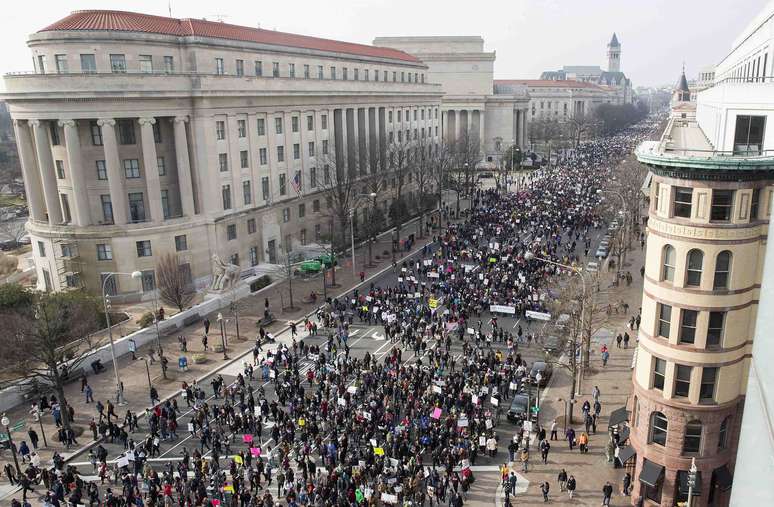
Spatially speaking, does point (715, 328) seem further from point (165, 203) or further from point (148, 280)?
point (165, 203)

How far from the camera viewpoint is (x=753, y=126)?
26.6 m

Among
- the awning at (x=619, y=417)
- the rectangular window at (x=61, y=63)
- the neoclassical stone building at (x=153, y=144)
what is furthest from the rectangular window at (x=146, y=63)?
the awning at (x=619, y=417)

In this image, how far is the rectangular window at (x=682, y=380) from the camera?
23984 mm

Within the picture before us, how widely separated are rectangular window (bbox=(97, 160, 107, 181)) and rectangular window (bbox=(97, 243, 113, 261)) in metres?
5.85

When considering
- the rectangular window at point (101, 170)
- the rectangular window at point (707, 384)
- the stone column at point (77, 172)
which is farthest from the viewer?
the rectangular window at point (101, 170)

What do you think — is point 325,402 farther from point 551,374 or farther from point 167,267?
point 167,267

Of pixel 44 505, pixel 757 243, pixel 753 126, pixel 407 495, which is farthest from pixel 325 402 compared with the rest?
pixel 753 126

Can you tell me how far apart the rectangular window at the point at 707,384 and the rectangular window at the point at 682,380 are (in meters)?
0.47

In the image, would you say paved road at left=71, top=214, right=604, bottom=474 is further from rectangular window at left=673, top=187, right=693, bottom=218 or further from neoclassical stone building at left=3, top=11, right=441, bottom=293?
neoclassical stone building at left=3, top=11, right=441, bottom=293

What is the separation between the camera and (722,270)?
2294 centimetres

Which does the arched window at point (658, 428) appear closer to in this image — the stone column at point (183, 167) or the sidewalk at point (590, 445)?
the sidewalk at point (590, 445)

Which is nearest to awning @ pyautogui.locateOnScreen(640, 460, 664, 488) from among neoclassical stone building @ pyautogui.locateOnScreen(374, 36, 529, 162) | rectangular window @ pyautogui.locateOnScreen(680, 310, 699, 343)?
rectangular window @ pyautogui.locateOnScreen(680, 310, 699, 343)

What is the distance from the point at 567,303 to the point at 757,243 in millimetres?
17087

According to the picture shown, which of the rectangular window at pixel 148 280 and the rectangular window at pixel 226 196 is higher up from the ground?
the rectangular window at pixel 226 196
